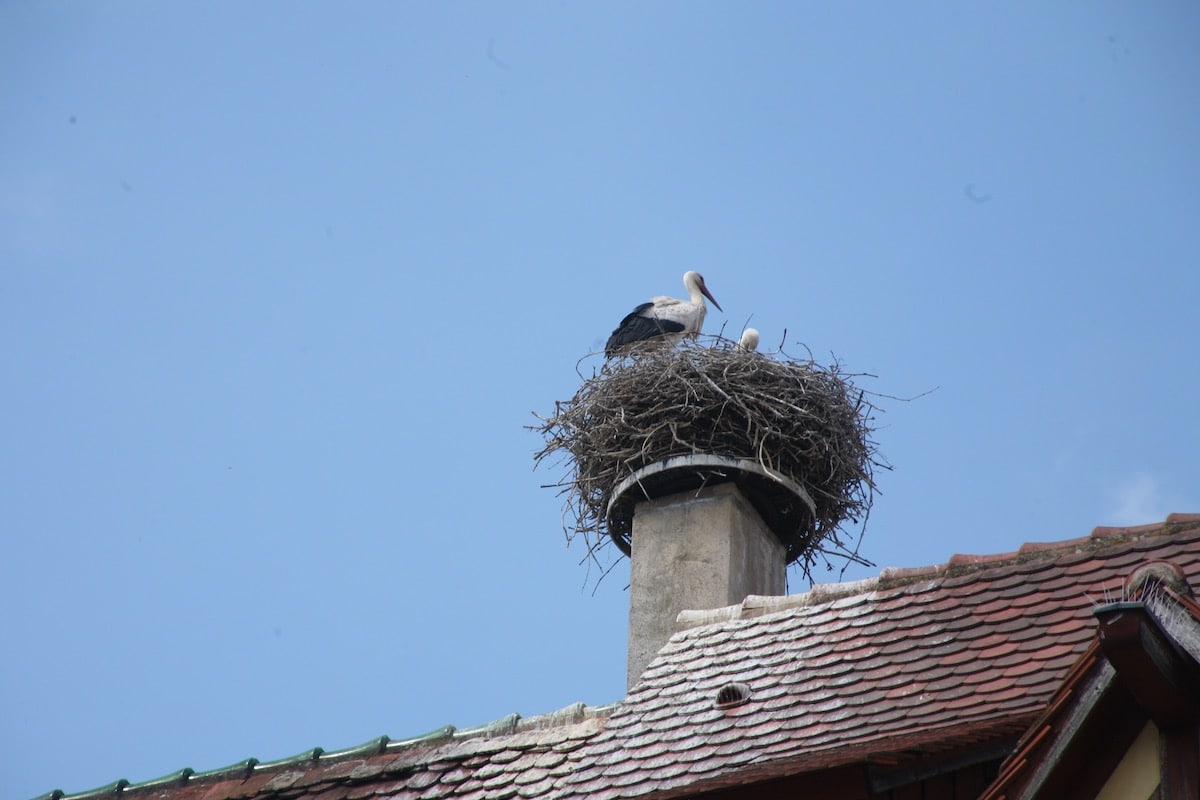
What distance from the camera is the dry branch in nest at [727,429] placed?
10.6 metres

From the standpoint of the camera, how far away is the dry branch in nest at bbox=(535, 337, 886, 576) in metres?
10.6


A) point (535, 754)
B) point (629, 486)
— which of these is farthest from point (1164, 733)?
point (629, 486)

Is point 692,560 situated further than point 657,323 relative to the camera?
No

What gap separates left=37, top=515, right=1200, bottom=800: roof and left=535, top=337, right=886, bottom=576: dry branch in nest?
3.45m

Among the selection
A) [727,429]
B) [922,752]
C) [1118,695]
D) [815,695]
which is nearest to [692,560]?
[727,429]

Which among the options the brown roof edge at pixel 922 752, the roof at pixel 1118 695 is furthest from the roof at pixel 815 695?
the roof at pixel 1118 695

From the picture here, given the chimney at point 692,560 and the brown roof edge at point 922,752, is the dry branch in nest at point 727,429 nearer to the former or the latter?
the chimney at point 692,560

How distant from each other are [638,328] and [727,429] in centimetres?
271

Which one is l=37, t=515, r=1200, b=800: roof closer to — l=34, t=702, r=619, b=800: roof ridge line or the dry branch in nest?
l=34, t=702, r=619, b=800: roof ridge line

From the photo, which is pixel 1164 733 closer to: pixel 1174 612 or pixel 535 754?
pixel 1174 612

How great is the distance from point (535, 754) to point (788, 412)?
4624 mm

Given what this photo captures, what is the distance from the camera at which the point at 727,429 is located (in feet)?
34.8

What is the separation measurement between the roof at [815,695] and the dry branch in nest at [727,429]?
11.3 feet

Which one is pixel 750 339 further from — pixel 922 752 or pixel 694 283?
pixel 922 752
